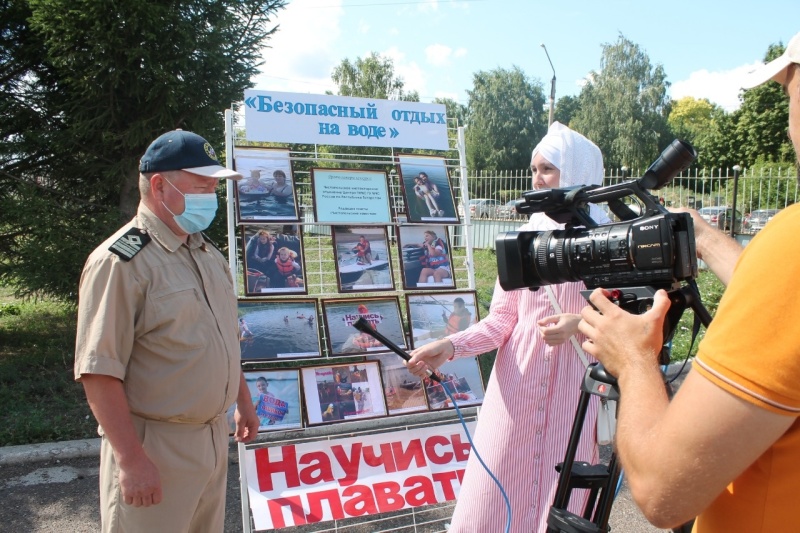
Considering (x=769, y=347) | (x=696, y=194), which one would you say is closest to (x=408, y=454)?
(x=769, y=347)

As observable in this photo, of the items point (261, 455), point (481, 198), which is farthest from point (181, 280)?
point (481, 198)

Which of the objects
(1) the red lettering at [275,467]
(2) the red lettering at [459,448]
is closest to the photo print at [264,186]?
(1) the red lettering at [275,467]

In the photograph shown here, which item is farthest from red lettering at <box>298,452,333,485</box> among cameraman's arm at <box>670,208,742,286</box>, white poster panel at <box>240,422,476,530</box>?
cameraman's arm at <box>670,208,742,286</box>

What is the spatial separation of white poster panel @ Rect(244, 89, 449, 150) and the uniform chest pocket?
1.12m

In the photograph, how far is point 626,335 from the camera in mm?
1030

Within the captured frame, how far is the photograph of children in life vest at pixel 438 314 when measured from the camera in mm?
3254

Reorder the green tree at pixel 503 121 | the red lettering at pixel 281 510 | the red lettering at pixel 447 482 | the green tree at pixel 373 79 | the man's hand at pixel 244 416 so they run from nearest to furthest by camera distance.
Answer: the man's hand at pixel 244 416 → the red lettering at pixel 281 510 → the red lettering at pixel 447 482 → the green tree at pixel 373 79 → the green tree at pixel 503 121

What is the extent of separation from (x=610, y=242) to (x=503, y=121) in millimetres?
44435

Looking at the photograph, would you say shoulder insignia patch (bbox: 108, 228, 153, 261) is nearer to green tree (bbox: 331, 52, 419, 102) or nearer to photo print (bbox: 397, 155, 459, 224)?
photo print (bbox: 397, 155, 459, 224)

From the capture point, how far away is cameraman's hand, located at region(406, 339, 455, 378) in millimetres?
2186

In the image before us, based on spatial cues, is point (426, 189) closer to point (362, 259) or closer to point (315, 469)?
point (362, 259)

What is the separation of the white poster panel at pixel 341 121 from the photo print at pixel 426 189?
0.31 feet

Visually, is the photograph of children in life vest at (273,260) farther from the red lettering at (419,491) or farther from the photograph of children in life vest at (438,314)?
the red lettering at (419,491)

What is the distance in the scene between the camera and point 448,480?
3184 millimetres
